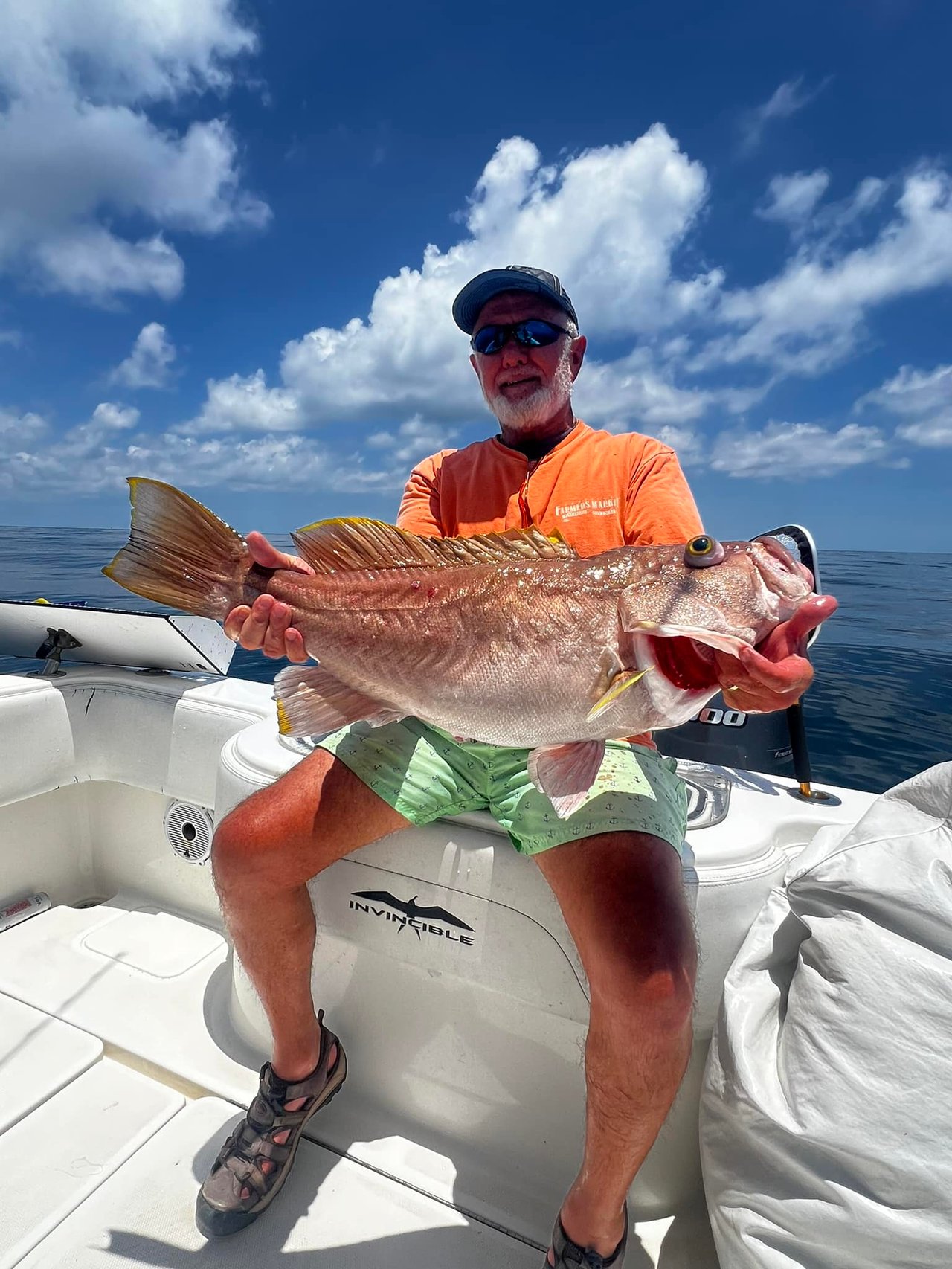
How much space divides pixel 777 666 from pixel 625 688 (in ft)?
1.23

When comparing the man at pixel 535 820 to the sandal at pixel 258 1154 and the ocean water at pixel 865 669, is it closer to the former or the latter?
the sandal at pixel 258 1154

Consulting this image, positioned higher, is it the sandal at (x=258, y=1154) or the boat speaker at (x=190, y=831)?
the boat speaker at (x=190, y=831)

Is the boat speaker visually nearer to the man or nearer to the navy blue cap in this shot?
the man

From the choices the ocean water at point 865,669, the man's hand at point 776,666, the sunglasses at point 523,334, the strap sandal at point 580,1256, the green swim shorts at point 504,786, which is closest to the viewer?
the man's hand at point 776,666

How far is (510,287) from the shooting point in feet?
8.81

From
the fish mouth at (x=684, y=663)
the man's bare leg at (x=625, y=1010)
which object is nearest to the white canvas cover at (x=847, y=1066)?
the man's bare leg at (x=625, y=1010)

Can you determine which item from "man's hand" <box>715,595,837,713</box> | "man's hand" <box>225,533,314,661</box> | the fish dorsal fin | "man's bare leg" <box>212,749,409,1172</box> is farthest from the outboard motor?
"man's hand" <box>225,533,314,661</box>

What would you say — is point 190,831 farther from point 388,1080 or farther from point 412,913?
point 412,913

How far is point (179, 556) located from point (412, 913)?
1423 millimetres

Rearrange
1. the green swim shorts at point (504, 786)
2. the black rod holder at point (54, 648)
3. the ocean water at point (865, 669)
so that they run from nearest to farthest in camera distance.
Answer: the green swim shorts at point (504, 786) → the black rod holder at point (54, 648) → the ocean water at point (865, 669)

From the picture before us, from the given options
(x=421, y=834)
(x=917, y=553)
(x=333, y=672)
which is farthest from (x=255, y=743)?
(x=917, y=553)

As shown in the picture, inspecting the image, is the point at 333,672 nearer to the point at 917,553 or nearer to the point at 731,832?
the point at 731,832

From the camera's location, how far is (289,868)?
212 cm

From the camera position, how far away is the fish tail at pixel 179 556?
2148 millimetres
